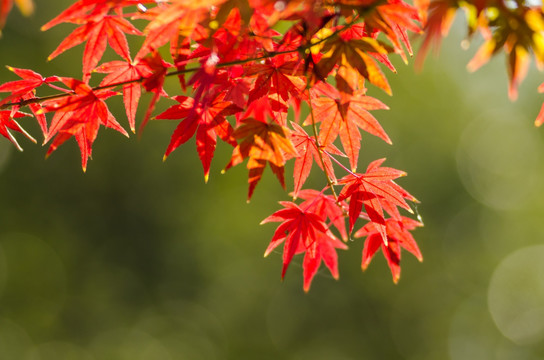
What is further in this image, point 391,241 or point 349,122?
point 391,241

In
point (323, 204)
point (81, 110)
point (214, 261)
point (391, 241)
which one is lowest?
point (214, 261)

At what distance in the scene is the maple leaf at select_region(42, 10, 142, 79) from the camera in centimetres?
113

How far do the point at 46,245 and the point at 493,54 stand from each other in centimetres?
856

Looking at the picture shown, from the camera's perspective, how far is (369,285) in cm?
859

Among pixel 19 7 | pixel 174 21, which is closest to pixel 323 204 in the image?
pixel 174 21

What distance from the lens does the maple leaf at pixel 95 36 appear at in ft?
3.70

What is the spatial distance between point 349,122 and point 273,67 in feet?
0.77

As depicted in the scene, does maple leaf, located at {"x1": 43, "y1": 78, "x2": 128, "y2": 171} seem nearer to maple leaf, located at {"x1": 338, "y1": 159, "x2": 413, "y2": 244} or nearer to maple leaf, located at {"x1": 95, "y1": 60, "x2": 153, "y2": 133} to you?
maple leaf, located at {"x1": 95, "y1": 60, "x2": 153, "y2": 133}

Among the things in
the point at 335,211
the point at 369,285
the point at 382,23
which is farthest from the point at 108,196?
the point at 382,23

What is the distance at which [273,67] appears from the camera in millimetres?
1101

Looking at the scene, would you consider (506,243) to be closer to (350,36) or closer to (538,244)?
(538,244)

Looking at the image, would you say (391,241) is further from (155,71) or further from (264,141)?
(155,71)

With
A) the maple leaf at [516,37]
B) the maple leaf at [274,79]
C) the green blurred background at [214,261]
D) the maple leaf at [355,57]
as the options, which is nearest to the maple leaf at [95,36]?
the maple leaf at [274,79]

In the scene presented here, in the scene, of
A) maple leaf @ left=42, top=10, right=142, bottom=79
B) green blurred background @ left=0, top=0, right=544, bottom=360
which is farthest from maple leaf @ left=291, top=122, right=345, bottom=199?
green blurred background @ left=0, top=0, right=544, bottom=360
